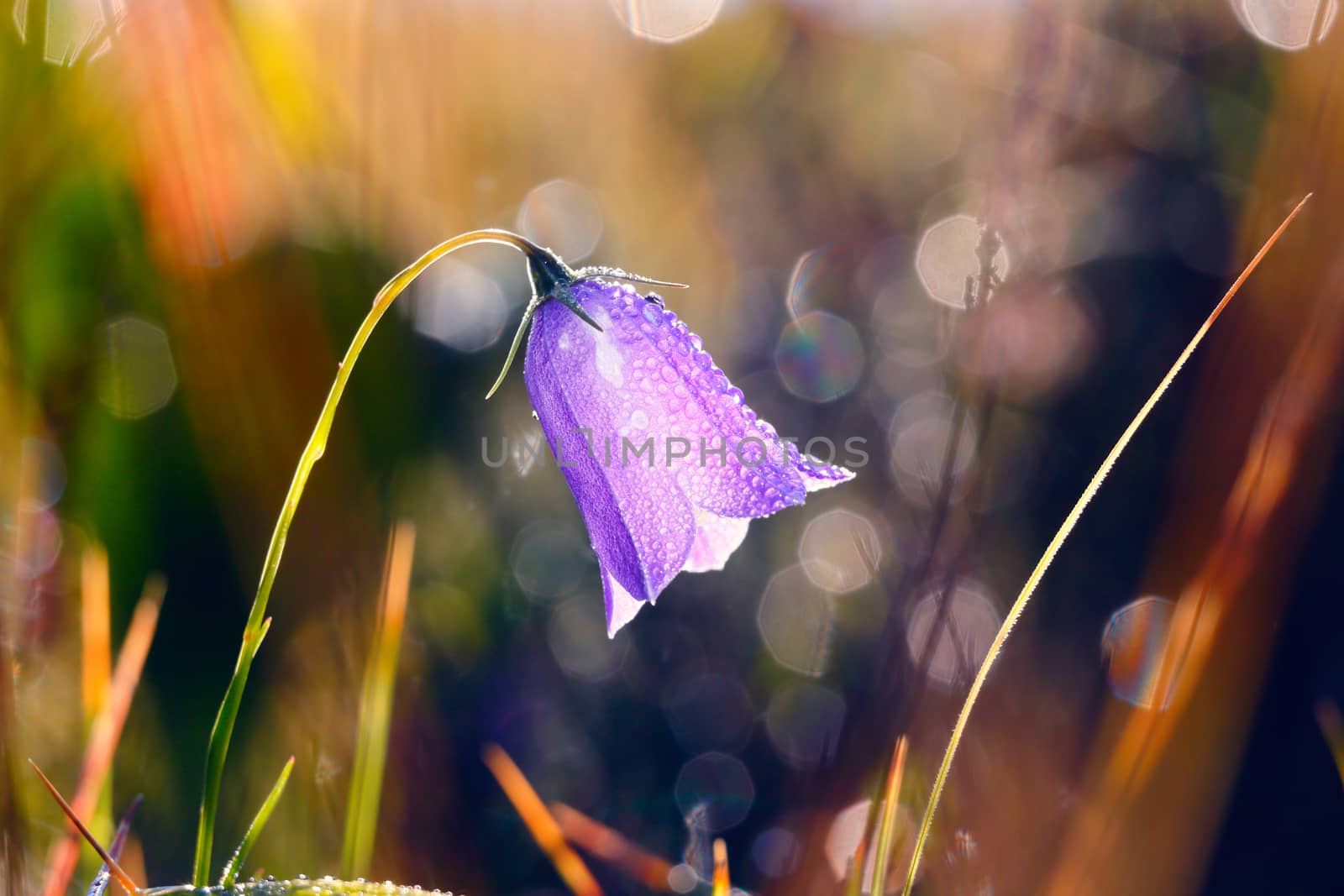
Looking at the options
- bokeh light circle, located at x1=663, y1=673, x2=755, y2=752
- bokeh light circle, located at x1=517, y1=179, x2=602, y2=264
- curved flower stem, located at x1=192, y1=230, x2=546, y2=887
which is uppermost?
bokeh light circle, located at x1=517, y1=179, x2=602, y2=264

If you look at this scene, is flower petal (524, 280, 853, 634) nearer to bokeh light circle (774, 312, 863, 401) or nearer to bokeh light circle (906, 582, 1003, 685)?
bokeh light circle (906, 582, 1003, 685)

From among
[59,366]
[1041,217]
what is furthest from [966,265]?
[59,366]

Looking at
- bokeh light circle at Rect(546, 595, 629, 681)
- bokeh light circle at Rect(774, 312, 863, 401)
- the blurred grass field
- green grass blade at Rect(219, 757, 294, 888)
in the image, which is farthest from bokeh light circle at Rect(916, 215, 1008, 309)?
green grass blade at Rect(219, 757, 294, 888)

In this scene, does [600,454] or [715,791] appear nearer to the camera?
[600,454]

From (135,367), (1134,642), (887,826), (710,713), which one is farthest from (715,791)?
(135,367)

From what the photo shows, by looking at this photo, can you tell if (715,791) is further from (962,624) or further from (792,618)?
(962,624)

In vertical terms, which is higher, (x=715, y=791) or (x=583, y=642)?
(x=583, y=642)

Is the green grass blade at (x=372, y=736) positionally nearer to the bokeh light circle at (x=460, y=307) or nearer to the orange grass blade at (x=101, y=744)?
the orange grass blade at (x=101, y=744)
